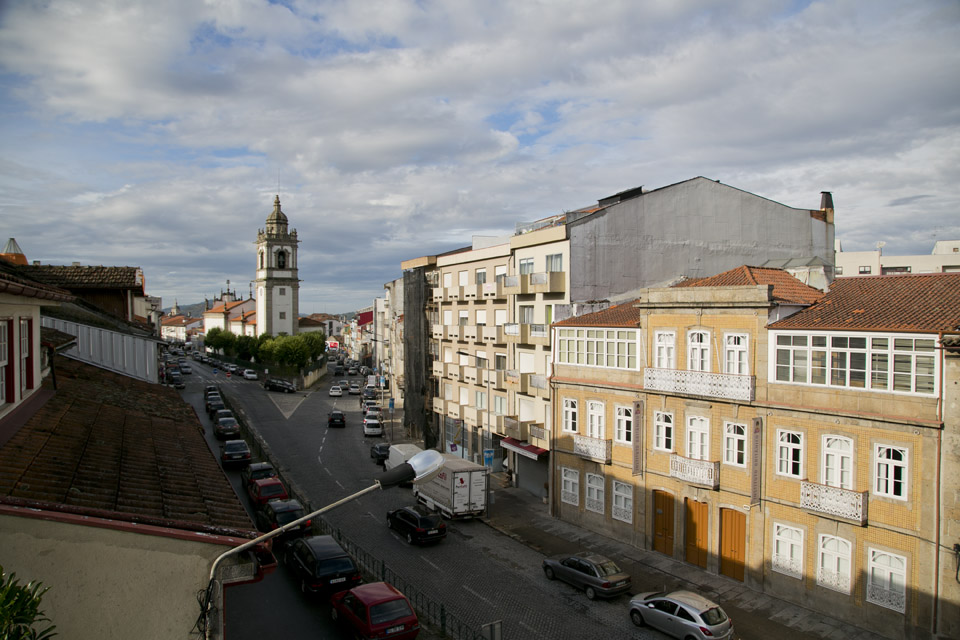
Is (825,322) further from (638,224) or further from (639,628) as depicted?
(638,224)

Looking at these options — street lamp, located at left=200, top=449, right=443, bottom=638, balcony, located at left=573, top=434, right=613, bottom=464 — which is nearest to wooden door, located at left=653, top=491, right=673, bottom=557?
balcony, located at left=573, top=434, right=613, bottom=464

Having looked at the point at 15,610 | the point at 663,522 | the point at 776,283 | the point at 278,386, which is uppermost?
the point at 776,283

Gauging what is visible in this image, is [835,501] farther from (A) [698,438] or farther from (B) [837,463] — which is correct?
(A) [698,438]

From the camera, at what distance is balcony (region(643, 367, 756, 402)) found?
960 inches

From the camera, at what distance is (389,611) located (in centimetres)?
1866

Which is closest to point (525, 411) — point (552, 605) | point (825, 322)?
point (552, 605)

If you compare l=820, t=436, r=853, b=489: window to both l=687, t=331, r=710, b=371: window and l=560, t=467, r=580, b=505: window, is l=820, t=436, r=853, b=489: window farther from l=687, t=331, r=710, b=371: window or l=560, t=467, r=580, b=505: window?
l=560, t=467, r=580, b=505: window

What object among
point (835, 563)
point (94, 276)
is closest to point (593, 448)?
point (835, 563)

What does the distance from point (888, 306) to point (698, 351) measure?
6.98 metres

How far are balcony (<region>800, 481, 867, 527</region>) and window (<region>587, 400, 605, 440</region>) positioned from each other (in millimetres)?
9899

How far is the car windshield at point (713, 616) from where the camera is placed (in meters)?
19.1

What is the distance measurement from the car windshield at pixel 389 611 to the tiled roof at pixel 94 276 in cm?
3031

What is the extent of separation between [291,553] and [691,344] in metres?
18.5

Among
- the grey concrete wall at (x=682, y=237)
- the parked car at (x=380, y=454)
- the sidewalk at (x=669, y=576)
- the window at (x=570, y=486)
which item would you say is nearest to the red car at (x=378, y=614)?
the sidewalk at (x=669, y=576)
